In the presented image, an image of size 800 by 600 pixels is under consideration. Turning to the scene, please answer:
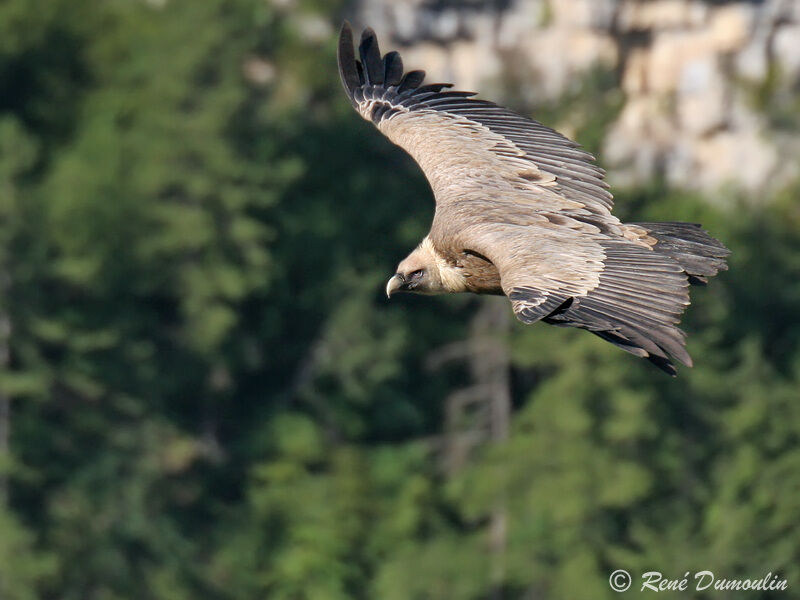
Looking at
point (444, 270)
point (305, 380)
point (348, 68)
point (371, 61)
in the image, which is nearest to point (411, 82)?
point (371, 61)

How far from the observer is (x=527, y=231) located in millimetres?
11531

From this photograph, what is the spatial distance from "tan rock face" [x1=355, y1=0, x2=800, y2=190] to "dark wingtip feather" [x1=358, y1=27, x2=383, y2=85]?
2566cm

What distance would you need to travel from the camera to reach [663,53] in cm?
4097

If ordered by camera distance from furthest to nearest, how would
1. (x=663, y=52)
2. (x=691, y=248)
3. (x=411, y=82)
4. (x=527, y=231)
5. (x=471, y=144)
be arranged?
(x=663, y=52), (x=411, y=82), (x=471, y=144), (x=691, y=248), (x=527, y=231)

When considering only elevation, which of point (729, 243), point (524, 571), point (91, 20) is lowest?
point (524, 571)

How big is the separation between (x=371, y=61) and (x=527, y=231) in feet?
10.7

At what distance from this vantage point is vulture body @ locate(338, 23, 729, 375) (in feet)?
33.8

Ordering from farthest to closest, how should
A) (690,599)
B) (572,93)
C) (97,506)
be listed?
(572,93) < (97,506) < (690,599)

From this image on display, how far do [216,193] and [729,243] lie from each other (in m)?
10.2

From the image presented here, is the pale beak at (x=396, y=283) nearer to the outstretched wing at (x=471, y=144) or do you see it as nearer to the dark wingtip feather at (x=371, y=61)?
the outstretched wing at (x=471, y=144)

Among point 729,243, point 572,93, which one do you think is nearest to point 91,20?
point 572,93

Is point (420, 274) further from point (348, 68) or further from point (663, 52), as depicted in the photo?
point (663, 52)

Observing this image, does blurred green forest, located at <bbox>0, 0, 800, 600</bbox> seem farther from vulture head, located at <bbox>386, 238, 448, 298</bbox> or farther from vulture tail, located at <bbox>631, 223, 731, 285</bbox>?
vulture tail, located at <bbox>631, 223, 731, 285</bbox>

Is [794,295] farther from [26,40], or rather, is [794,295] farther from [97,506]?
[26,40]
